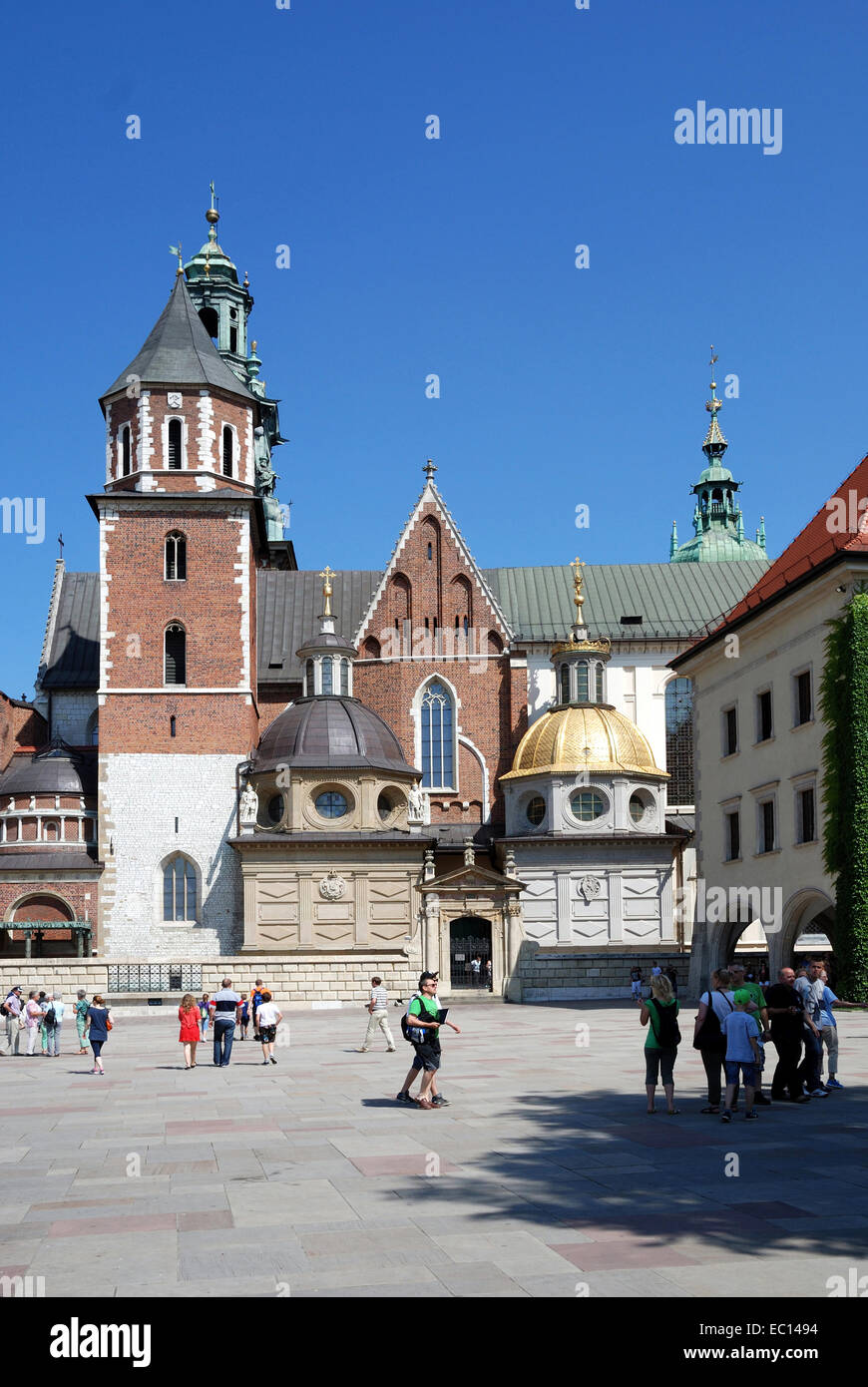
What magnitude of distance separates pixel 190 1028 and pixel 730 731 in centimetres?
2097

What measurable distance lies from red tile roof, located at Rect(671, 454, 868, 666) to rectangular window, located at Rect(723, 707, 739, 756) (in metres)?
2.20

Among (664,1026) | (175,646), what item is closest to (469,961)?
(175,646)

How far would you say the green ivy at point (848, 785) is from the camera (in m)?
31.7

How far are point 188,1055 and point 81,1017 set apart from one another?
494 centimetres

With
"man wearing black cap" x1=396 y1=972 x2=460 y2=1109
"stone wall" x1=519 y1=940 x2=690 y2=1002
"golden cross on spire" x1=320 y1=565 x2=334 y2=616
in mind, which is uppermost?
"golden cross on spire" x1=320 y1=565 x2=334 y2=616

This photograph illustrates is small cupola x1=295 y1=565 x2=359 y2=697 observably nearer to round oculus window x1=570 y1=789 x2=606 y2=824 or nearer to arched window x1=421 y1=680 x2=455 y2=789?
arched window x1=421 y1=680 x2=455 y2=789

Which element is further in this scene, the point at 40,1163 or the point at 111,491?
the point at 111,491

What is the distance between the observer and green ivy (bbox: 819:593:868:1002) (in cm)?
3169

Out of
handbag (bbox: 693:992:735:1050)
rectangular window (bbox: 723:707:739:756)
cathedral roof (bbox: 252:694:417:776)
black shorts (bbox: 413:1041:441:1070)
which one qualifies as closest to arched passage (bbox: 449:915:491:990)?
cathedral roof (bbox: 252:694:417:776)

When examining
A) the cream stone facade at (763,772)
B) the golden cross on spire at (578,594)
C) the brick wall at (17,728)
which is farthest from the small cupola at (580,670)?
the brick wall at (17,728)

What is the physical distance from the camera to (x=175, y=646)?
2157 inches

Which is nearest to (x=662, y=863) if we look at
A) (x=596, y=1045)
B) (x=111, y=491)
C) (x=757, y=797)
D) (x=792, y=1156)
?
(x=757, y=797)
